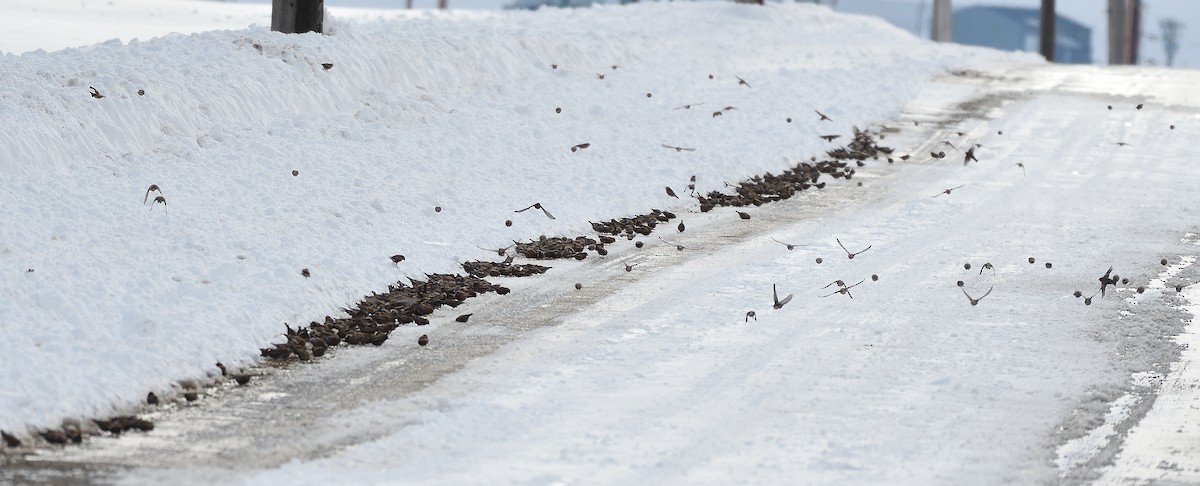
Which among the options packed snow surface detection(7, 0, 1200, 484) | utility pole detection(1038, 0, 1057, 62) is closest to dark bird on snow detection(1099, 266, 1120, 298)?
packed snow surface detection(7, 0, 1200, 484)

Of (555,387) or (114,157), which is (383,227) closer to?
(114,157)

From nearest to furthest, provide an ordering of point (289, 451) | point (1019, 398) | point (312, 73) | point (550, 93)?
point (289, 451), point (1019, 398), point (312, 73), point (550, 93)

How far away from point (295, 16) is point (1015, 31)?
64.8 m

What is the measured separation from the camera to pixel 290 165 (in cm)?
909

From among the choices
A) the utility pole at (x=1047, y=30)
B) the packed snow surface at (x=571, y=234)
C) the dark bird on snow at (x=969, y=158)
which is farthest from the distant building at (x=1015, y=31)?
the dark bird on snow at (x=969, y=158)

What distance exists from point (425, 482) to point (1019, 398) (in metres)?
2.64

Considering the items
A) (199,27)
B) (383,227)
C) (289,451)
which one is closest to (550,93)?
(383,227)

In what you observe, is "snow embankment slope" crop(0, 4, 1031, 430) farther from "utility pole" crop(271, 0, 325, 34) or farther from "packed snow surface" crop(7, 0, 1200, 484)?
"utility pole" crop(271, 0, 325, 34)

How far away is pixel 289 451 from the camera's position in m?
4.93

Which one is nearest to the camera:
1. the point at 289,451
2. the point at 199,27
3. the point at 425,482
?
the point at 425,482

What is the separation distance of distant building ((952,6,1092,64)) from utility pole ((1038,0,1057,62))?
39852 millimetres

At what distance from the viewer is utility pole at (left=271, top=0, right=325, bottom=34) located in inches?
479

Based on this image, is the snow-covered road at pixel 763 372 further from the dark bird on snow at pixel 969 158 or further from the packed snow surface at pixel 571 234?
the dark bird on snow at pixel 969 158

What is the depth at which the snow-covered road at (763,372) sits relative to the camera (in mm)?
4895
